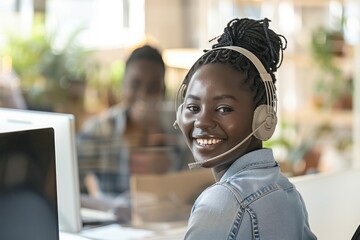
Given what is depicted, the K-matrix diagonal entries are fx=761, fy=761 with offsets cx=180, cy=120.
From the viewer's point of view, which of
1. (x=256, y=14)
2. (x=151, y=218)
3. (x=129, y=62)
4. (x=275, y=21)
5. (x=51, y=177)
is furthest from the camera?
(x=256, y=14)

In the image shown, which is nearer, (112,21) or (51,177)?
(51,177)

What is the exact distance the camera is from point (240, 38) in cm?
132

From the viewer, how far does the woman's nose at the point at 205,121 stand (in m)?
1.26

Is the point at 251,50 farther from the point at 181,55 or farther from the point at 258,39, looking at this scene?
the point at 181,55

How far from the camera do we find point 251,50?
1308 mm

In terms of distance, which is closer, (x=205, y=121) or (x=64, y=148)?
(x=205, y=121)

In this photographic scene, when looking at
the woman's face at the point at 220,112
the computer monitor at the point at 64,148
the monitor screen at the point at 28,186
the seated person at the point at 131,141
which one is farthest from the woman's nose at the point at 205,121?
Answer: the seated person at the point at 131,141

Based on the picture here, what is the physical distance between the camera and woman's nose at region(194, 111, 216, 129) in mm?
1257

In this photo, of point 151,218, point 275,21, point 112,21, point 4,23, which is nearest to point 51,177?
point 151,218

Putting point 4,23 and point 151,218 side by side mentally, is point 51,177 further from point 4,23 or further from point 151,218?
point 4,23

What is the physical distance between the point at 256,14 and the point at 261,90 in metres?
3.86

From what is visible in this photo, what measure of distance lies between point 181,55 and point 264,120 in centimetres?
444

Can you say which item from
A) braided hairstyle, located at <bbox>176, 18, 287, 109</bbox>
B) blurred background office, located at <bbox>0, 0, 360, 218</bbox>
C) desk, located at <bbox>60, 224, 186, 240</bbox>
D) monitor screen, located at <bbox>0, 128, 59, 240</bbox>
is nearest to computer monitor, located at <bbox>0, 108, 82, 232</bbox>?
desk, located at <bbox>60, 224, 186, 240</bbox>

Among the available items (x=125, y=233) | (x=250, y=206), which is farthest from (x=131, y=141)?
(x=250, y=206)
